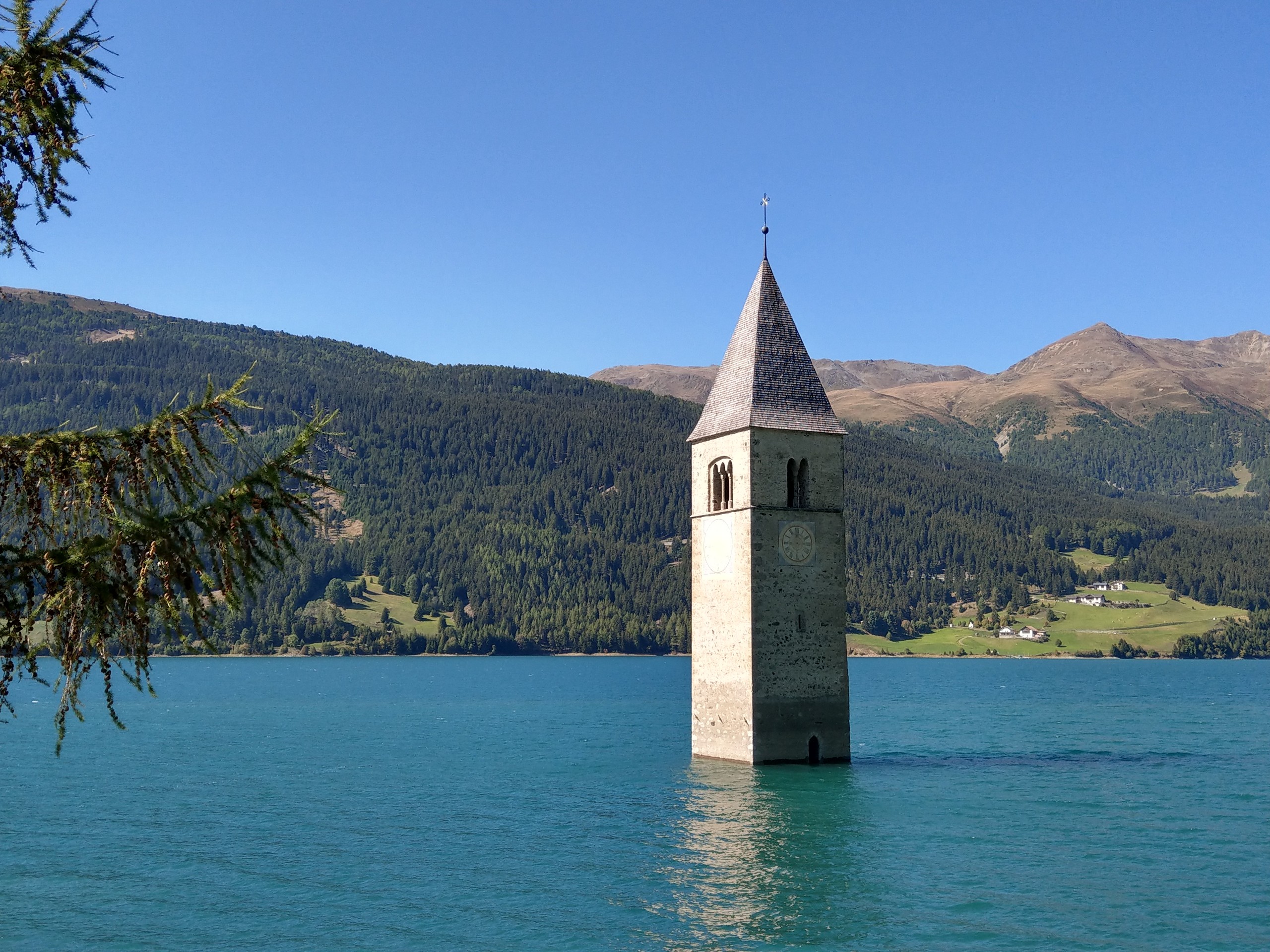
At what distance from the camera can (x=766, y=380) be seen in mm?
54250

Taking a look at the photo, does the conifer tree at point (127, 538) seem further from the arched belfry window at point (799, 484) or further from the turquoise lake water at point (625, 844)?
the arched belfry window at point (799, 484)

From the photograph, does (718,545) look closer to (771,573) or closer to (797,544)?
(771,573)

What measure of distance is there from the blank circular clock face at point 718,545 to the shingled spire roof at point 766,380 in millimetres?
4026

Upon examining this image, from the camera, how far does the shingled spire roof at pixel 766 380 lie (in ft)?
175

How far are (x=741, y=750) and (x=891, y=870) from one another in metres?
14.7

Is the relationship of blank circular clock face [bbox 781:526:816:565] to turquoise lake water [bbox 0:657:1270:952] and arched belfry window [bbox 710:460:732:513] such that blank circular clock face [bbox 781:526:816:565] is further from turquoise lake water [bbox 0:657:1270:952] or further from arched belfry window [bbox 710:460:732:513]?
turquoise lake water [bbox 0:657:1270:952]

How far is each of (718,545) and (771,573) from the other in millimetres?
3060

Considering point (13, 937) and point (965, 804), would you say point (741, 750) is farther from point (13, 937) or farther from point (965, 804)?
point (13, 937)

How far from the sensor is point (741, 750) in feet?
168

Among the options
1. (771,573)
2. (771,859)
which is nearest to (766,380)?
(771,573)

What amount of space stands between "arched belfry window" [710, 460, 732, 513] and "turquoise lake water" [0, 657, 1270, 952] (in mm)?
11117

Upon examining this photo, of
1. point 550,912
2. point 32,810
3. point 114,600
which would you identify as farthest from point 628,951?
point 32,810

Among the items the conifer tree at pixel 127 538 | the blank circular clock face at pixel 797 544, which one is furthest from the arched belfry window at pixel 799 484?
the conifer tree at pixel 127 538

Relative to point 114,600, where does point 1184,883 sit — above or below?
below
